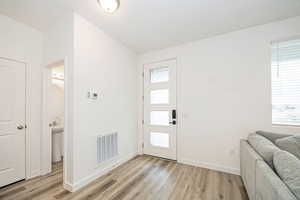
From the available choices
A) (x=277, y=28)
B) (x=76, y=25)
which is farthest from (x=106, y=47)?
(x=277, y=28)

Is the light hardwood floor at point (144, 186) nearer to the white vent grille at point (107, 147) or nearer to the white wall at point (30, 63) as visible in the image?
the white vent grille at point (107, 147)

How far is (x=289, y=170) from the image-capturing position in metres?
0.99

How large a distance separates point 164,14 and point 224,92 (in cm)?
184

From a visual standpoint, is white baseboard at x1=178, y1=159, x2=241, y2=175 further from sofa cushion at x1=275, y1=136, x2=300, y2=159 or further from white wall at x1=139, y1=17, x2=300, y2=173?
sofa cushion at x1=275, y1=136, x2=300, y2=159

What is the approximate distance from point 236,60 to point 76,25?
2.92 meters

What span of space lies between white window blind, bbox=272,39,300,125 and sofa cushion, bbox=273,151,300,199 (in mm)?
1465

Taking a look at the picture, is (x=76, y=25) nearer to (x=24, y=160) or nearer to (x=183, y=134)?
(x=24, y=160)

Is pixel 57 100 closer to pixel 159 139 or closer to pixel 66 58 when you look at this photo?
pixel 66 58

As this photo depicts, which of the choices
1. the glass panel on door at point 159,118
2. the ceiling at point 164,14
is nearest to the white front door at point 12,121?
the ceiling at point 164,14

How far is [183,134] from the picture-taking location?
2.91 metres

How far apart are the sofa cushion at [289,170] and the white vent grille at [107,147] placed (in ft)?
7.90

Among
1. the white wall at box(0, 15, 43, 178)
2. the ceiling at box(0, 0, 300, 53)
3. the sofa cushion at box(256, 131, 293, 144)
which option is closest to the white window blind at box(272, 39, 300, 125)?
the sofa cushion at box(256, 131, 293, 144)

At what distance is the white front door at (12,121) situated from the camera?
6.64 ft

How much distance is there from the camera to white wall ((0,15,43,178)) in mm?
2121
